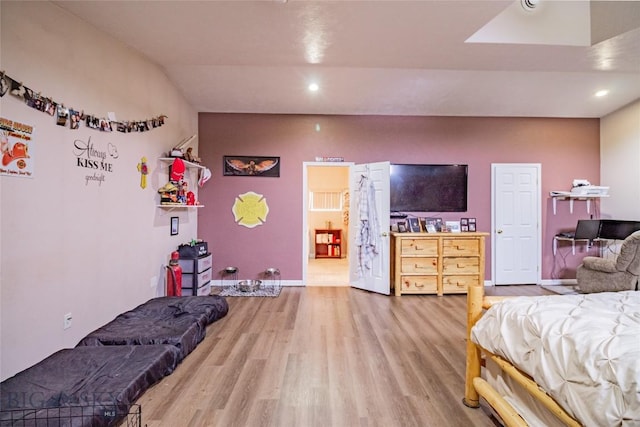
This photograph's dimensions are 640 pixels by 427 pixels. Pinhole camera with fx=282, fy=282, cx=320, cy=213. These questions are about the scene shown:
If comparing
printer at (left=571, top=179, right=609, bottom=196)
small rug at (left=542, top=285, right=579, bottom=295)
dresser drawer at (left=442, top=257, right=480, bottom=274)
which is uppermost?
printer at (left=571, top=179, right=609, bottom=196)

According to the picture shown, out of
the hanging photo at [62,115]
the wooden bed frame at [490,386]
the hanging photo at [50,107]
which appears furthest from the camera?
the hanging photo at [62,115]

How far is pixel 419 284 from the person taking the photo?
4.28m

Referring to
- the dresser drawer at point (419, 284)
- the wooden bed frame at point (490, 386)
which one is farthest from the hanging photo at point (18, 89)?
the dresser drawer at point (419, 284)

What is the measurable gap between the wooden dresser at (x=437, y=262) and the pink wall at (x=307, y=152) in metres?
0.64

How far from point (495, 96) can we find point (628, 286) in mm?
3072

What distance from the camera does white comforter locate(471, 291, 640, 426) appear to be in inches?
37.4

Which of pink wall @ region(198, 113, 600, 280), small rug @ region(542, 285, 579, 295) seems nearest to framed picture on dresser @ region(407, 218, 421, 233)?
pink wall @ region(198, 113, 600, 280)

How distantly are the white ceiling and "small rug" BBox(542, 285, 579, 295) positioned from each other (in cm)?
291

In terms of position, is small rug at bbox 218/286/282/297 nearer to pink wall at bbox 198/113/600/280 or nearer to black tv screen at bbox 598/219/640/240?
pink wall at bbox 198/113/600/280

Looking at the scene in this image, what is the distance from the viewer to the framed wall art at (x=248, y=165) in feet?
15.6

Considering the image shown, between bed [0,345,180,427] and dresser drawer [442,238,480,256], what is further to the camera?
dresser drawer [442,238,480,256]

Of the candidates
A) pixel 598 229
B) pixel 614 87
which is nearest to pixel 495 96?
pixel 614 87

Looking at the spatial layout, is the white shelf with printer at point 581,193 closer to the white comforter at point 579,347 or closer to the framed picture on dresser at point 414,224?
the framed picture on dresser at point 414,224

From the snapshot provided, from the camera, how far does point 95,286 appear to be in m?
2.54
